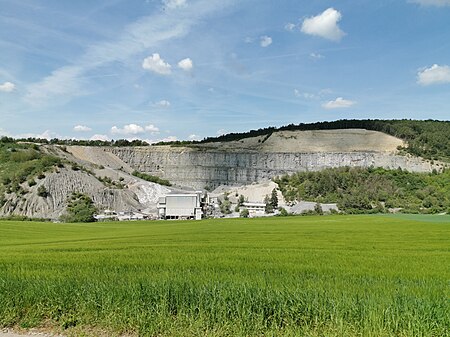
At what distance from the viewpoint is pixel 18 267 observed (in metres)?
14.4

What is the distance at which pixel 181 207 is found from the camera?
4235 inches

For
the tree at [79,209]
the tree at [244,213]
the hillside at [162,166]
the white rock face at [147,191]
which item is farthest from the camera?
the white rock face at [147,191]

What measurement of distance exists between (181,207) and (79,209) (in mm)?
25754

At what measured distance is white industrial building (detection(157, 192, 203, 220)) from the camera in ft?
349

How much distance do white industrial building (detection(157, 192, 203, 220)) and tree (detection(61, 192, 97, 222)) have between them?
1811 cm

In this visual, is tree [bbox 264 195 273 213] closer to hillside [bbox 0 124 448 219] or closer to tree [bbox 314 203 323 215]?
hillside [bbox 0 124 448 219]

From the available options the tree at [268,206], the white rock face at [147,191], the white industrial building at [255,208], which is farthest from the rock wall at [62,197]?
the tree at [268,206]

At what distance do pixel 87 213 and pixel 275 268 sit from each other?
85383 mm

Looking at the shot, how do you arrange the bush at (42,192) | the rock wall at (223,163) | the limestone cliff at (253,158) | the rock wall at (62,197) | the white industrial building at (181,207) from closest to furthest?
the rock wall at (62,197)
the bush at (42,192)
the white industrial building at (181,207)
the limestone cliff at (253,158)
the rock wall at (223,163)

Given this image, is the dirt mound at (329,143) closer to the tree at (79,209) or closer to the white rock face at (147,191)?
the white rock face at (147,191)

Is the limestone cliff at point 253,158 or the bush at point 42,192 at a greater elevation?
the limestone cliff at point 253,158

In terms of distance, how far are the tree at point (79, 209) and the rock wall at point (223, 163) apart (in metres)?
72.4

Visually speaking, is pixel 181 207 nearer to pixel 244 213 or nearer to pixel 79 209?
pixel 244 213

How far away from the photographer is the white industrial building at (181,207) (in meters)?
106
